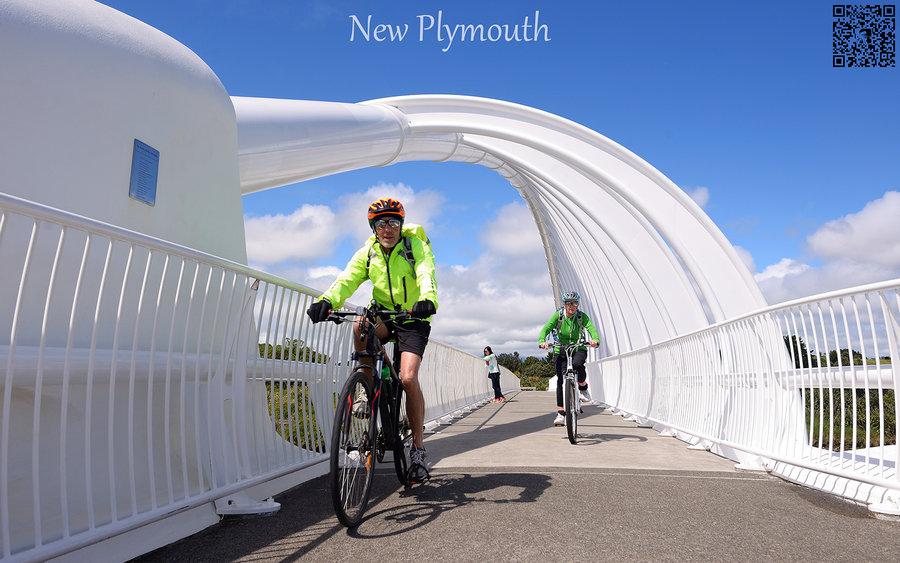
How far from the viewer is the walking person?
20.5m

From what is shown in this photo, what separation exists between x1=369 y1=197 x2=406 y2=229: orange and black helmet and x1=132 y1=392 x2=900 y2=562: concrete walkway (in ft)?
6.39

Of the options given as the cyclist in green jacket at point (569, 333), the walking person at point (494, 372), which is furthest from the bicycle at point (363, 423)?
the walking person at point (494, 372)

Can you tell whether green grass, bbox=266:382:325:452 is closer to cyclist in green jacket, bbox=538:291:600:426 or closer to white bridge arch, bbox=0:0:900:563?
white bridge arch, bbox=0:0:900:563

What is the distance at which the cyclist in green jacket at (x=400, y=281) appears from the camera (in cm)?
425

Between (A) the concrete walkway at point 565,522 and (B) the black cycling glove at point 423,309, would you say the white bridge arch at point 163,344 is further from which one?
(B) the black cycling glove at point 423,309

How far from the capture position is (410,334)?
4.30m

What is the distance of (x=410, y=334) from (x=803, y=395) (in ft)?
10.8

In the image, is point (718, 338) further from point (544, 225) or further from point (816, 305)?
point (544, 225)

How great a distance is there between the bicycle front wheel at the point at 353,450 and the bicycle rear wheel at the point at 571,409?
167 inches

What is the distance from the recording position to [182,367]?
11.6 feet

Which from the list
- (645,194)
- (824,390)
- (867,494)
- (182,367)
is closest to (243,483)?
(182,367)

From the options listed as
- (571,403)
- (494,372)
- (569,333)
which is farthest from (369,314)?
(494,372)

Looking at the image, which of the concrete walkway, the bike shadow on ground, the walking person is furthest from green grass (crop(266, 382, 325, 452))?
the walking person

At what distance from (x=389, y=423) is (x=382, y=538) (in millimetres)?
953
